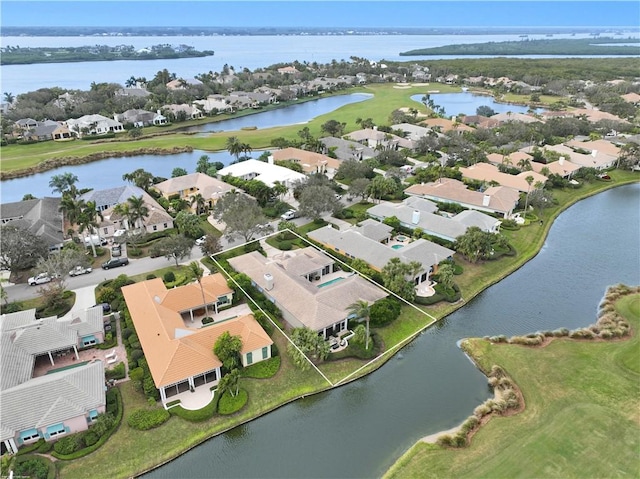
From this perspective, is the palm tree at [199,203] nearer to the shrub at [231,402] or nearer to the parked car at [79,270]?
the parked car at [79,270]

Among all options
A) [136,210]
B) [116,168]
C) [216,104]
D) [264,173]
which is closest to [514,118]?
[264,173]

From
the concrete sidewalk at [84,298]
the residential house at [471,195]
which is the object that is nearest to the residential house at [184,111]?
the residential house at [471,195]

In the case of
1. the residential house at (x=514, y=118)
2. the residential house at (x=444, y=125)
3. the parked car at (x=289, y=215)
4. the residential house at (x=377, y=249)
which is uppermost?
the residential house at (x=514, y=118)

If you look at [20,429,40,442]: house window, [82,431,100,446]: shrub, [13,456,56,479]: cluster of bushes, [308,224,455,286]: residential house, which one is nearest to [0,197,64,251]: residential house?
[20,429,40,442]: house window

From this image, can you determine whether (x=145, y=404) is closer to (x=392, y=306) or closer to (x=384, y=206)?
(x=392, y=306)

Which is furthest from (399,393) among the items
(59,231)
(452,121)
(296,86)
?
(296,86)

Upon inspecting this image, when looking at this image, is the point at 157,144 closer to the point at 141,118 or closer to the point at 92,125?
the point at 141,118
